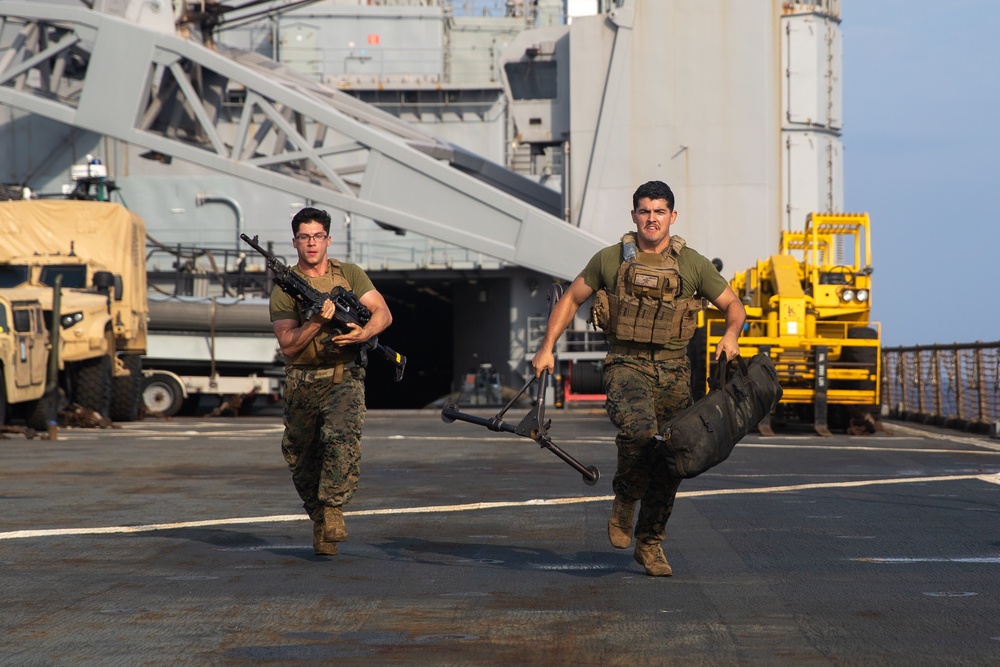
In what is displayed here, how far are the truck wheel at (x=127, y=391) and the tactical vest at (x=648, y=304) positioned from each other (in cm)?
1896

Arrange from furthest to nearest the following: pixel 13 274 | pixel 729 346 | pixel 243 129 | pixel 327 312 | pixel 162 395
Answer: pixel 243 129, pixel 162 395, pixel 13 274, pixel 327 312, pixel 729 346

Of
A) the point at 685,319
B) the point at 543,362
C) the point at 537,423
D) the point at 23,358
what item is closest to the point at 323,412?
the point at 537,423

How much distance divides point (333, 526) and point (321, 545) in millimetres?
→ 133

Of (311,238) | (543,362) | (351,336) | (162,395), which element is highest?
(311,238)

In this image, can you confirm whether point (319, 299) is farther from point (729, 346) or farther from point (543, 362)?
point (729, 346)

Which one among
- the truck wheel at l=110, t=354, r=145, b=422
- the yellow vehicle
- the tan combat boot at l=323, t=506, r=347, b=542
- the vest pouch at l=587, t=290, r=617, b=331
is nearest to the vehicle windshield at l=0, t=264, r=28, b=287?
the truck wheel at l=110, t=354, r=145, b=422

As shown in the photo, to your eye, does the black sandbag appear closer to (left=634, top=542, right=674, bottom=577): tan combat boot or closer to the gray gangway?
(left=634, top=542, right=674, bottom=577): tan combat boot

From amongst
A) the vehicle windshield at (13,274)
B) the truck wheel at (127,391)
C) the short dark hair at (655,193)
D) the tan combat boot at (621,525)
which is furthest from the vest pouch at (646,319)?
the truck wheel at (127,391)

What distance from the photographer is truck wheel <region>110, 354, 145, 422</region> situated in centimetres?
2447

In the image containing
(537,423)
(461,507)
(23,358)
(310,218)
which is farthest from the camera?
(23,358)

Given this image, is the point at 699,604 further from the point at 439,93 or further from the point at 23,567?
the point at 439,93

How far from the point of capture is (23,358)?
1872 centimetres

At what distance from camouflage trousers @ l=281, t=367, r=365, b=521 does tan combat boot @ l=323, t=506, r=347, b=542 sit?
0.15ft

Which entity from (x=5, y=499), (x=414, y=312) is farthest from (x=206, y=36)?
(x=5, y=499)
